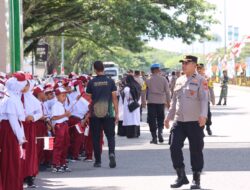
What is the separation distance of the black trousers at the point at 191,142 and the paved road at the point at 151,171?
0.38 meters

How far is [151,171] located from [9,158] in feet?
13.2

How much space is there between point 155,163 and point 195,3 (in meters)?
25.6

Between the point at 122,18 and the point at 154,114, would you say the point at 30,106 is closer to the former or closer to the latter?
the point at 154,114

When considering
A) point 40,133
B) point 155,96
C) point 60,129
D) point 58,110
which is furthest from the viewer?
point 155,96

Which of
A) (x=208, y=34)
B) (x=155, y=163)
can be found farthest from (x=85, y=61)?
(x=155, y=163)

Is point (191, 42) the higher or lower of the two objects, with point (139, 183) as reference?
higher

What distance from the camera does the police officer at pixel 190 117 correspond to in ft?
38.2

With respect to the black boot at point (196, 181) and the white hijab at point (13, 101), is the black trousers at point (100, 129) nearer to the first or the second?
the black boot at point (196, 181)

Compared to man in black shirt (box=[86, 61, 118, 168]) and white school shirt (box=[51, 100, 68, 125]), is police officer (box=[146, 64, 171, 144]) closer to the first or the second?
man in black shirt (box=[86, 61, 118, 168])

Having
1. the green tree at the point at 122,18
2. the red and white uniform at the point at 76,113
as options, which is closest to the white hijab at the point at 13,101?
the red and white uniform at the point at 76,113

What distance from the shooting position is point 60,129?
14109 mm

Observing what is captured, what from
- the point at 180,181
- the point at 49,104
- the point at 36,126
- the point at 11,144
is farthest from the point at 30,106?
the point at 49,104

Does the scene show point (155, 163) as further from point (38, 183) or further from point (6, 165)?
point (6, 165)

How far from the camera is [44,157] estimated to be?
14.9m
